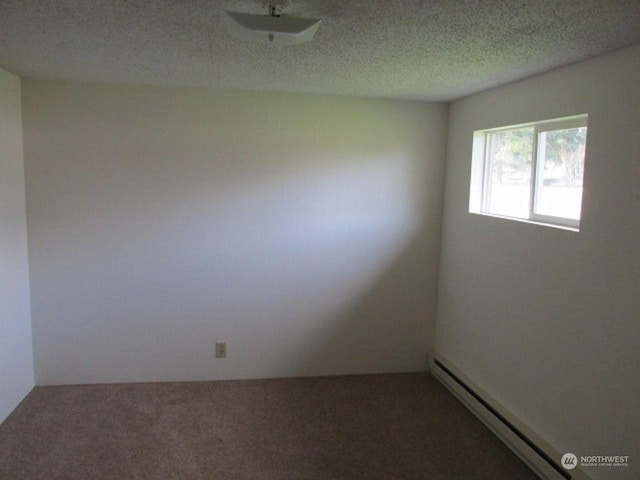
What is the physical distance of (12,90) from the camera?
119 inches

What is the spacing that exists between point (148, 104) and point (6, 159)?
0.94 meters

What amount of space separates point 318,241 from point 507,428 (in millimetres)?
1768

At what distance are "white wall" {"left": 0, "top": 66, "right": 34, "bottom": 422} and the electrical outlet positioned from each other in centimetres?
128

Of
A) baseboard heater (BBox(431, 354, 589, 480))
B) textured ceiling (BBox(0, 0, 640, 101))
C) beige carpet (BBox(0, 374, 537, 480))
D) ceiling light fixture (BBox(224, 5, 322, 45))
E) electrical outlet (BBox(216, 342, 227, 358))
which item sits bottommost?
beige carpet (BBox(0, 374, 537, 480))

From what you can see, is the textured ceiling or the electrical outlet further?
the electrical outlet

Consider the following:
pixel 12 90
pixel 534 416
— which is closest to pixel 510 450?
pixel 534 416

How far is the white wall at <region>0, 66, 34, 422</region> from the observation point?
2910mm

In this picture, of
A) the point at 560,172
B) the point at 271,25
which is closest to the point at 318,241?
the point at 560,172

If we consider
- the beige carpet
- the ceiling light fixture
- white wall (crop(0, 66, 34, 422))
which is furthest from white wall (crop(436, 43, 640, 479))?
white wall (crop(0, 66, 34, 422))

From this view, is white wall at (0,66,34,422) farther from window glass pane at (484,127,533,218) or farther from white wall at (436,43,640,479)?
window glass pane at (484,127,533,218)

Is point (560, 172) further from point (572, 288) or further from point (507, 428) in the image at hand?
point (507, 428)

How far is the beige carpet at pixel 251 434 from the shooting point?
254 cm

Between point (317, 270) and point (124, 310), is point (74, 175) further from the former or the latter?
point (317, 270)

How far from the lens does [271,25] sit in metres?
1.74
